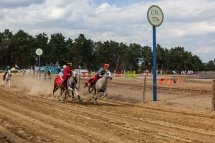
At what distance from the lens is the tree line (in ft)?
501

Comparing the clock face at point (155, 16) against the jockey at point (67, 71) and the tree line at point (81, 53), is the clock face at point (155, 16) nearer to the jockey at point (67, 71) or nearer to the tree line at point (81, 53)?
the jockey at point (67, 71)

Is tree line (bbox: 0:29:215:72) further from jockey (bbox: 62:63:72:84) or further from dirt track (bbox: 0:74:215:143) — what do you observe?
dirt track (bbox: 0:74:215:143)

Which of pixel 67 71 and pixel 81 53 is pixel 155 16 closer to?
pixel 67 71

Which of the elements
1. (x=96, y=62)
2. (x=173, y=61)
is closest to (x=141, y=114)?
(x=96, y=62)

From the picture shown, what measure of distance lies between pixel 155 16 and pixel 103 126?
470 inches

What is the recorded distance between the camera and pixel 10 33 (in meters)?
166

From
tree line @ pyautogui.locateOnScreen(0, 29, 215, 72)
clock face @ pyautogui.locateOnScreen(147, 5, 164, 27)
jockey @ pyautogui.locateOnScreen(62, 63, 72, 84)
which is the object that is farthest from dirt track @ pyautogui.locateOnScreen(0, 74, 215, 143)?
tree line @ pyautogui.locateOnScreen(0, 29, 215, 72)

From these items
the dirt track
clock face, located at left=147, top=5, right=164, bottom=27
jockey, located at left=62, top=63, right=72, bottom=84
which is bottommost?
the dirt track

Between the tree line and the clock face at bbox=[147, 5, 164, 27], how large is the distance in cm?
11561

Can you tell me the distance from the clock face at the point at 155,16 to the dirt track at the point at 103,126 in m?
5.98

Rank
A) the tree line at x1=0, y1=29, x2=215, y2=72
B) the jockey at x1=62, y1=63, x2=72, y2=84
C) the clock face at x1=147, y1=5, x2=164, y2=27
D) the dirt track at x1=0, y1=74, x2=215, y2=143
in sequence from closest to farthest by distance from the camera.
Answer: the dirt track at x1=0, y1=74, x2=215, y2=143
the clock face at x1=147, y1=5, x2=164, y2=27
the jockey at x1=62, y1=63, x2=72, y2=84
the tree line at x1=0, y1=29, x2=215, y2=72

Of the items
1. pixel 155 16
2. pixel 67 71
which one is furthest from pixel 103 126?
pixel 155 16

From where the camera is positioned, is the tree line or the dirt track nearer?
the dirt track

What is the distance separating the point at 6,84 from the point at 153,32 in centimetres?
2680
